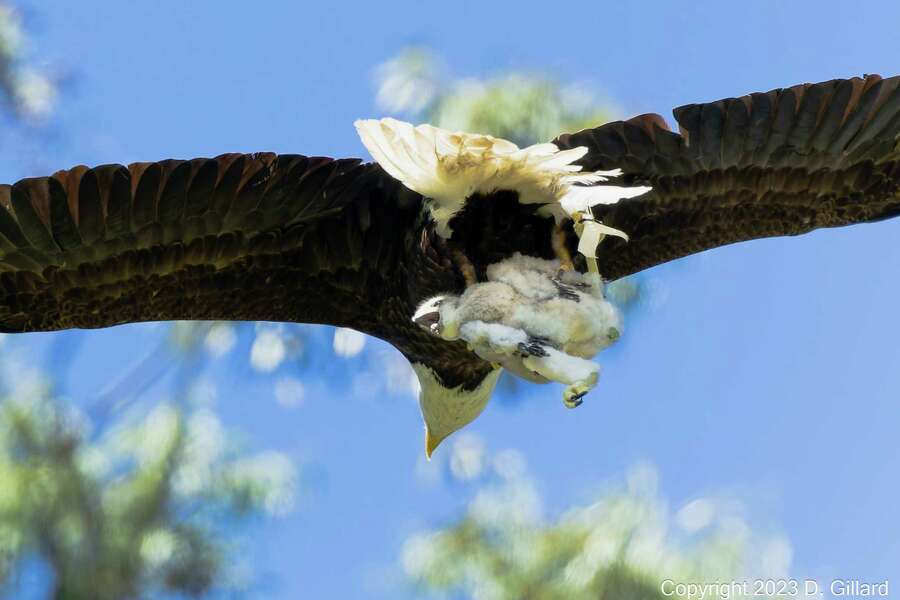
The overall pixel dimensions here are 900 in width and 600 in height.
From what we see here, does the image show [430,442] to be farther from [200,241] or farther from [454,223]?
[200,241]

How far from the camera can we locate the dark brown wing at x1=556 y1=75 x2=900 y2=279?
216 inches

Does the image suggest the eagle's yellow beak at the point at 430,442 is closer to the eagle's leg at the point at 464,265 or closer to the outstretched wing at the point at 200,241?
the outstretched wing at the point at 200,241

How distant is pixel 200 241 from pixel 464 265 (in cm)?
82

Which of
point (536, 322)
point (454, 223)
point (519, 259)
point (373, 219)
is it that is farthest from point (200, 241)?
point (536, 322)

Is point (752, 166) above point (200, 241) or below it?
above

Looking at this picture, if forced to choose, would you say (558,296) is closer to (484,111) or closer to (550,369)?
(550,369)

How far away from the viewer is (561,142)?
5395mm

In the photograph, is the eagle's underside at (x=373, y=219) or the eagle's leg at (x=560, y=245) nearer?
the eagle's underside at (x=373, y=219)

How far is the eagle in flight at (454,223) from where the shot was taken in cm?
494

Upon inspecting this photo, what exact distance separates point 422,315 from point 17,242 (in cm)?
121

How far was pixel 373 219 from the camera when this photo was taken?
546 centimetres

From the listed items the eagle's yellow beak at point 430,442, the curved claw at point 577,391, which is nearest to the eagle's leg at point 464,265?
the curved claw at point 577,391

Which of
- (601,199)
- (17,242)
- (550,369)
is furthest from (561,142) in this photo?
(17,242)

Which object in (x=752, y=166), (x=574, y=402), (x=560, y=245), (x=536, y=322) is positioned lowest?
(x=574, y=402)
